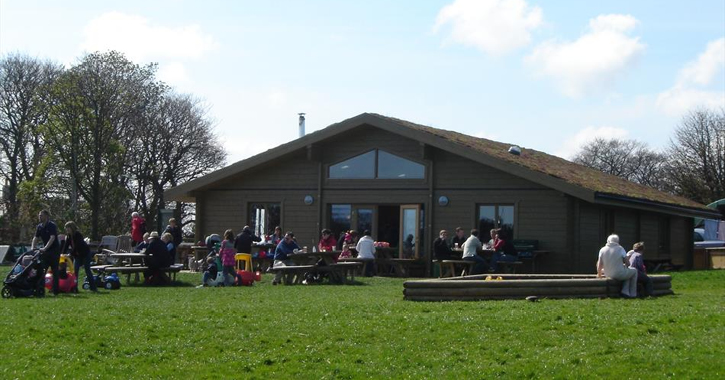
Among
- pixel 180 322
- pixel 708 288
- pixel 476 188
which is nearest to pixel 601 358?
pixel 180 322

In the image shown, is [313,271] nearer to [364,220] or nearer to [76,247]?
[76,247]

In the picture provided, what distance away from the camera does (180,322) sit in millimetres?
14289

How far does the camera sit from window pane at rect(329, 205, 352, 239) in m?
30.6

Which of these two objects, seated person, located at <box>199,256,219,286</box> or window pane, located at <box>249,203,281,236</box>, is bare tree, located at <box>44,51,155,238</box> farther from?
seated person, located at <box>199,256,219,286</box>

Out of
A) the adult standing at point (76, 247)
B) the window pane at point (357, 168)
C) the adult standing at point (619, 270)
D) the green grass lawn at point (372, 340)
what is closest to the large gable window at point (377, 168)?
the window pane at point (357, 168)

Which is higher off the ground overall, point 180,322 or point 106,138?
point 106,138

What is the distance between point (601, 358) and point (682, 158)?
53.8 metres

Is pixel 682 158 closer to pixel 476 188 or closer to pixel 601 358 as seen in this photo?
pixel 476 188

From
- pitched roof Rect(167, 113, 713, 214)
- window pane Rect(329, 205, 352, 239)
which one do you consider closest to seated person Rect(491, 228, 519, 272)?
pitched roof Rect(167, 113, 713, 214)

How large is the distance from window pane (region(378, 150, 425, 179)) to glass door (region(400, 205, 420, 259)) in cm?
88

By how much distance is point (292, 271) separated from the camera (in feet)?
77.5

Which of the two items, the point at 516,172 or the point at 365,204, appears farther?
the point at 365,204

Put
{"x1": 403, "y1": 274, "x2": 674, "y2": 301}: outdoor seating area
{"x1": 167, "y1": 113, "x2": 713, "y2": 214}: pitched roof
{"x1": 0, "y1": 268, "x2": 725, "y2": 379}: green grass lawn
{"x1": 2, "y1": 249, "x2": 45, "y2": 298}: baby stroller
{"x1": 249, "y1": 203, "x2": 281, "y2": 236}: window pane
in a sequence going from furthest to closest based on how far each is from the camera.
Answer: {"x1": 249, "y1": 203, "x2": 281, "y2": 236}: window pane
{"x1": 167, "y1": 113, "x2": 713, "y2": 214}: pitched roof
{"x1": 2, "y1": 249, "x2": 45, "y2": 298}: baby stroller
{"x1": 403, "y1": 274, "x2": 674, "y2": 301}: outdoor seating area
{"x1": 0, "y1": 268, "x2": 725, "y2": 379}: green grass lawn

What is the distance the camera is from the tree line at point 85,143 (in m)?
47.1
